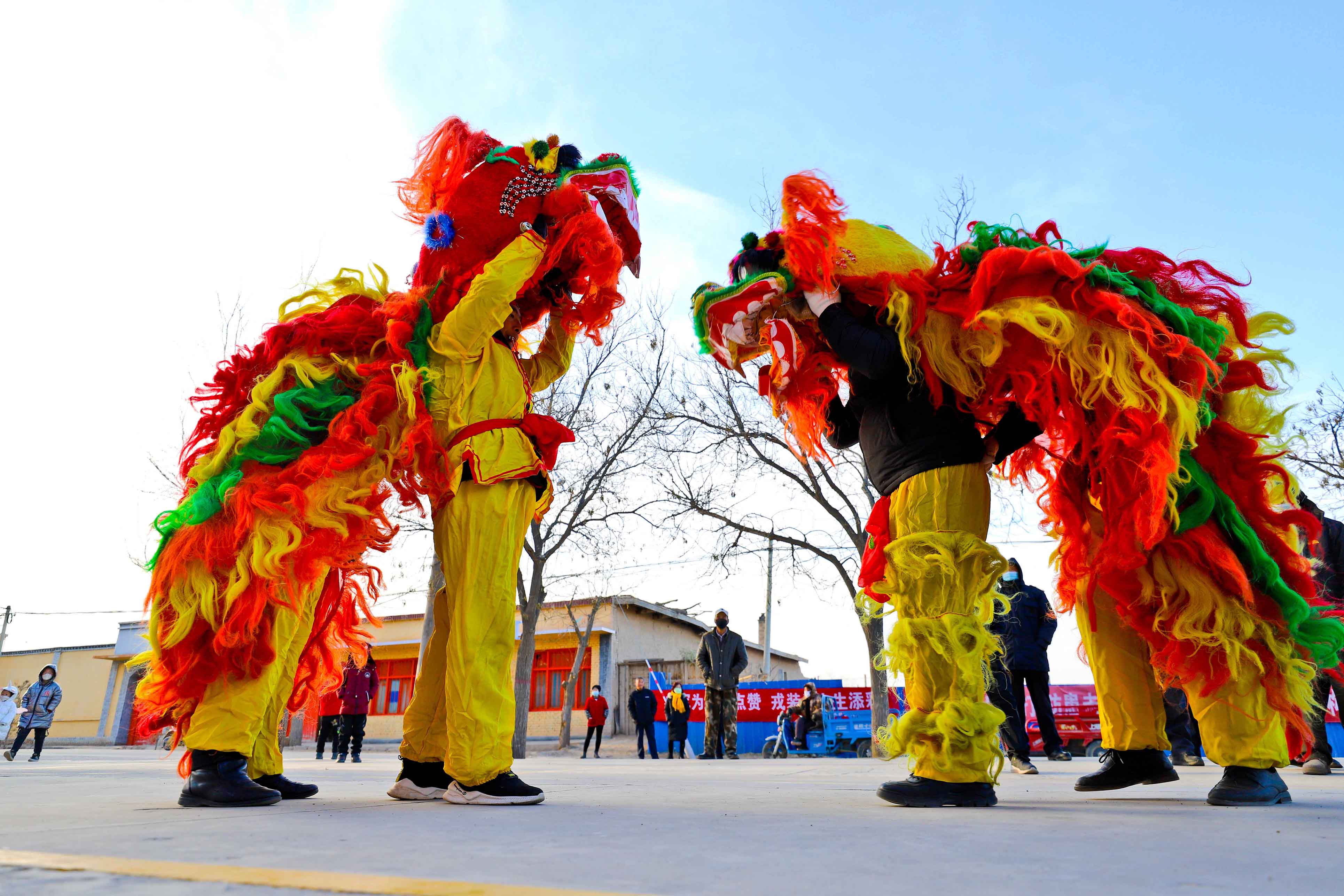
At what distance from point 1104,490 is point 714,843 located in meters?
1.63

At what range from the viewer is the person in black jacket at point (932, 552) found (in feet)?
7.36

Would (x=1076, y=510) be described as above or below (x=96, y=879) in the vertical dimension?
above

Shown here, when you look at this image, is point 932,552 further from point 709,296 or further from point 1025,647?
point 1025,647

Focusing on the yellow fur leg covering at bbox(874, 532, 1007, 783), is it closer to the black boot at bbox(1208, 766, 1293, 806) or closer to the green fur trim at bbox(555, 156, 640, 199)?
the black boot at bbox(1208, 766, 1293, 806)

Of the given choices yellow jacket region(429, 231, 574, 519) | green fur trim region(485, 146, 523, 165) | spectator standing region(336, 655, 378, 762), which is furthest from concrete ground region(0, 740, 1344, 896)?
spectator standing region(336, 655, 378, 762)

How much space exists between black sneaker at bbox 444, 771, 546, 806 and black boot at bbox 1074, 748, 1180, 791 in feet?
5.78

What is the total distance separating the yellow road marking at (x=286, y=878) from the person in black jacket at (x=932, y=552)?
1.52 meters

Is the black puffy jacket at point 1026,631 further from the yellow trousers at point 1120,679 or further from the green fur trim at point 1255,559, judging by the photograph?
the green fur trim at point 1255,559

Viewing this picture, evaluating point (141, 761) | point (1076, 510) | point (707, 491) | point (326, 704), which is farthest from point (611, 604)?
point (1076, 510)

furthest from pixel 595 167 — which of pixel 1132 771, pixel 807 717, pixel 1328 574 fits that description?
pixel 807 717

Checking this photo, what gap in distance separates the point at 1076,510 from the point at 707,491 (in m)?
13.4

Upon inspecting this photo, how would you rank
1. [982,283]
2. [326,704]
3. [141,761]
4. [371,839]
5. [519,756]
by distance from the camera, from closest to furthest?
[371,839], [982,283], [141,761], [326,704], [519,756]

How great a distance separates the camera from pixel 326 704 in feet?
37.7

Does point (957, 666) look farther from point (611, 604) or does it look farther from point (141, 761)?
point (611, 604)
